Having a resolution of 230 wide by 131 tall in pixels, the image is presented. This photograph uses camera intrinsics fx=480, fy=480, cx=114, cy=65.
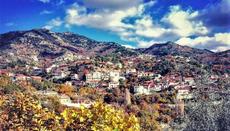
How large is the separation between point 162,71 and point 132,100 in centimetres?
5870

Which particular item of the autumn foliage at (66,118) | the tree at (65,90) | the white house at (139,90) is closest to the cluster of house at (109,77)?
the white house at (139,90)

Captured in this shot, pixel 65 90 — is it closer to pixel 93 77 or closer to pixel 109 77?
pixel 93 77

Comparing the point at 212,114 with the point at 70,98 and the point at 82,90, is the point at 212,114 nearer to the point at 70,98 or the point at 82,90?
the point at 70,98

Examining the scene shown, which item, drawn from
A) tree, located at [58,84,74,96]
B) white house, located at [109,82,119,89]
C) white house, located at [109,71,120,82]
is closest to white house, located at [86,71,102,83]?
white house, located at [109,71,120,82]

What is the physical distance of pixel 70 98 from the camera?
8619 cm

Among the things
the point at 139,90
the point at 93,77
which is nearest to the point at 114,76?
the point at 93,77

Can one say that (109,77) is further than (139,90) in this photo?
Yes

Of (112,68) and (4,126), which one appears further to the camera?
(112,68)

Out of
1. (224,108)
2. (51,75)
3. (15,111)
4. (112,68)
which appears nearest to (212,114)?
(224,108)

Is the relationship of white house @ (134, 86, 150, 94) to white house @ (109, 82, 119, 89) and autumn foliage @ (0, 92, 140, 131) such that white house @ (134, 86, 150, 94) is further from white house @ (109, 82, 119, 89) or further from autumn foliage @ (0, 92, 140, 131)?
autumn foliage @ (0, 92, 140, 131)

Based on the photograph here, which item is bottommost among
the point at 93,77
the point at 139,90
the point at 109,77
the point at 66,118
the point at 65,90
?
the point at 139,90

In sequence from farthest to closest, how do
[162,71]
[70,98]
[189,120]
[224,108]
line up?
[162,71] → [70,98] → [189,120] → [224,108]

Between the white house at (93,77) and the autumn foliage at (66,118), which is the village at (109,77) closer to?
the white house at (93,77)

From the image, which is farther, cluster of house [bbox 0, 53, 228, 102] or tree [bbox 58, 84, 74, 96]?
cluster of house [bbox 0, 53, 228, 102]
